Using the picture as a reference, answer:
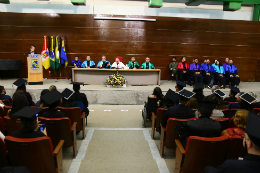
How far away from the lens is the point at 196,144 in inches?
75.1

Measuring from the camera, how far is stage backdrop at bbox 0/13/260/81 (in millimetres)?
8875

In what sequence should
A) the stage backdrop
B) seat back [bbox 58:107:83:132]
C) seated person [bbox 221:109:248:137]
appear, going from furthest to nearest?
the stage backdrop → seat back [bbox 58:107:83:132] → seated person [bbox 221:109:248:137]

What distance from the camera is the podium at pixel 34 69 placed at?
7.05 m

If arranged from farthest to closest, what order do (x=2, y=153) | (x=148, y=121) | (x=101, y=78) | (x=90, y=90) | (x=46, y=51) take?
(x=46, y=51) → (x=101, y=78) → (x=90, y=90) → (x=148, y=121) → (x=2, y=153)

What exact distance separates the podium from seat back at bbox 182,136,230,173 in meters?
6.79

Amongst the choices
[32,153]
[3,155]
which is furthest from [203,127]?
[3,155]

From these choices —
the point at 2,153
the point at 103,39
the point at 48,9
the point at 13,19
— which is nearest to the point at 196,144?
the point at 2,153

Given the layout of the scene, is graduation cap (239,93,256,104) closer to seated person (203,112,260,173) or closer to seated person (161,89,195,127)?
seated person (161,89,195,127)

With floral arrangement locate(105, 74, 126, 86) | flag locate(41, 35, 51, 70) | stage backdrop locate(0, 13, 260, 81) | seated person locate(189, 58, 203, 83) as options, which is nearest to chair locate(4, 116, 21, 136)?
floral arrangement locate(105, 74, 126, 86)

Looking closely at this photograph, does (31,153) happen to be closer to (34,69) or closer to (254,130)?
(254,130)

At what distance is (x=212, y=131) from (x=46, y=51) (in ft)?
26.7

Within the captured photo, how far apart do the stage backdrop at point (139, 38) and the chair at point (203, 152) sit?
7.73 m

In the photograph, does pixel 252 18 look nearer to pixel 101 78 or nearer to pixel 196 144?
pixel 101 78

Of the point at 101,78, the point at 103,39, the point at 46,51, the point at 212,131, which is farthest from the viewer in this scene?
the point at 103,39
